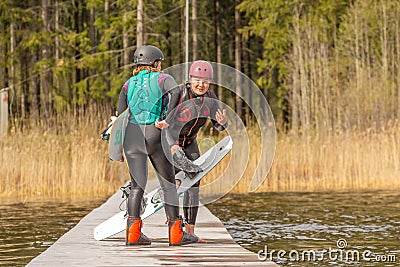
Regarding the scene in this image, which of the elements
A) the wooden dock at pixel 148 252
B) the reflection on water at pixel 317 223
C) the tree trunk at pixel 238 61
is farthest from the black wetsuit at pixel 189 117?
the tree trunk at pixel 238 61

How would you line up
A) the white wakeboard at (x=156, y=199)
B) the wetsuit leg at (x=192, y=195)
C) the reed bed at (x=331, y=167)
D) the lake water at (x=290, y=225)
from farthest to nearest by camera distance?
the reed bed at (x=331, y=167) < the lake water at (x=290, y=225) < the white wakeboard at (x=156, y=199) < the wetsuit leg at (x=192, y=195)

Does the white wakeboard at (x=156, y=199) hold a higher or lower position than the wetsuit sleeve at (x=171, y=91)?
lower

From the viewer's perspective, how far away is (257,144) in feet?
68.3

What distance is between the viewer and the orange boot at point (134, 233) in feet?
31.0

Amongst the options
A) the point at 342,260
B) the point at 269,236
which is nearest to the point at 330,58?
the point at 269,236

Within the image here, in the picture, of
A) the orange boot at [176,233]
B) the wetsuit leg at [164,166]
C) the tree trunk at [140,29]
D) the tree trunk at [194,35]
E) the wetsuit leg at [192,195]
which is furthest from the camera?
the tree trunk at [194,35]

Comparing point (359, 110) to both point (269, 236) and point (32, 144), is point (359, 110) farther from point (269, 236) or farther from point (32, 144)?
point (269, 236)

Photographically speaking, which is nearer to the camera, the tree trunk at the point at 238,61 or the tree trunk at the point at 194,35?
the tree trunk at the point at 194,35

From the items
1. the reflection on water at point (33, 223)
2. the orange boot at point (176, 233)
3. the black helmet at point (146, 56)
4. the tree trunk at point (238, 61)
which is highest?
the tree trunk at point (238, 61)

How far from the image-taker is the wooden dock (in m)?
8.39

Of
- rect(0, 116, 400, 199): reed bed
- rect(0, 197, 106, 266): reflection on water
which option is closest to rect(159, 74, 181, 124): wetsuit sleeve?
rect(0, 197, 106, 266): reflection on water

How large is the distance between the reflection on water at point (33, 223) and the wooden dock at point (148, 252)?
60 cm

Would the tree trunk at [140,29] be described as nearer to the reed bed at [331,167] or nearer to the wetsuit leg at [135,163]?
the reed bed at [331,167]

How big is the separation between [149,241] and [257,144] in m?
11.3
